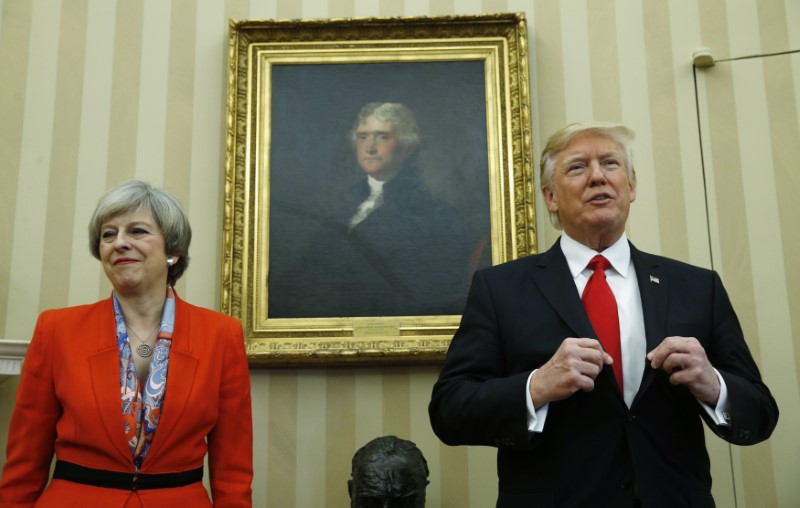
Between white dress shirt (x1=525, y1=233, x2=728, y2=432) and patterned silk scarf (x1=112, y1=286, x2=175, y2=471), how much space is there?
3.53 feet

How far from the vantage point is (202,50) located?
11.9 ft

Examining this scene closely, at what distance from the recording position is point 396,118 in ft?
11.5

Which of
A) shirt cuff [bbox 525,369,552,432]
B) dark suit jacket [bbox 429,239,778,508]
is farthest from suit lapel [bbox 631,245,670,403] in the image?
shirt cuff [bbox 525,369,552,432]

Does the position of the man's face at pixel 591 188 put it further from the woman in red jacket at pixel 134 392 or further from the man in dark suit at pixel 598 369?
the woman in red jacket at pixel 134 392

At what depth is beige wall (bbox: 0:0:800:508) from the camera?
326 centimetres

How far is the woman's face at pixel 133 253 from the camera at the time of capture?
2496 mm

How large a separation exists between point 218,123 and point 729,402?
2416 millimetres

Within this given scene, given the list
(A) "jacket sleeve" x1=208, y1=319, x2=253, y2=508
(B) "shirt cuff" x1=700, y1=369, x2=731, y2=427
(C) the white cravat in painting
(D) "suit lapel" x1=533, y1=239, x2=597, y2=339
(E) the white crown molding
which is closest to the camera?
(B) "shirt cuff" x1=700, y1=369, x2=731, y2=427

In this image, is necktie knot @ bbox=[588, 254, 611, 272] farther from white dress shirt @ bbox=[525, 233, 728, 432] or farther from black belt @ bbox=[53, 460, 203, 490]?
black belt @ bbox=[53, 460, 203, 490]

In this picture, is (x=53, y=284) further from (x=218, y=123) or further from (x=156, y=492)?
(x=156, y=492)

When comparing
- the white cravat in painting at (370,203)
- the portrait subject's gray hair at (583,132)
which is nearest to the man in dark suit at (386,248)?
the white cravat in painting at (370,203)

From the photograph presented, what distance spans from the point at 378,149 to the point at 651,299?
5.57ft

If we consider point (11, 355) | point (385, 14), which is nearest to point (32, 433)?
point (11, 355)

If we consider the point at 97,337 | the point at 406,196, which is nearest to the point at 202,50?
the point at 406,196
